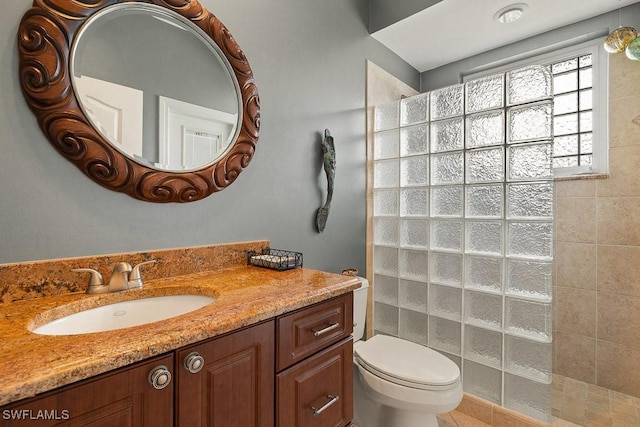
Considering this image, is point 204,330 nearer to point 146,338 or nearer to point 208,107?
point 146,338

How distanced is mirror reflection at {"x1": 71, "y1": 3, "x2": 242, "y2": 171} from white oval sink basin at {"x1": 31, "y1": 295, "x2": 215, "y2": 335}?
487 millimetres

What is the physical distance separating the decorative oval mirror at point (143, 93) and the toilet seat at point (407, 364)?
1067 mm

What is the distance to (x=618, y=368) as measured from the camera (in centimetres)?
192

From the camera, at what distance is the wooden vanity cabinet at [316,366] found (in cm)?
86

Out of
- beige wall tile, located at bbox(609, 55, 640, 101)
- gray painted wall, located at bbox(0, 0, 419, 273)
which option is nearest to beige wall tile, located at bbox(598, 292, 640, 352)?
beige wall tile, located at bbox(609, 55, 640, 101)

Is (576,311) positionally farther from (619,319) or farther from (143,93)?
(143,93)

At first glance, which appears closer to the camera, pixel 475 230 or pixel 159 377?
pixel 159 377

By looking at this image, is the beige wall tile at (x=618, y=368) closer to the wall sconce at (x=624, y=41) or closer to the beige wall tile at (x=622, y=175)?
the beige wall tile at (x=622, y=175)

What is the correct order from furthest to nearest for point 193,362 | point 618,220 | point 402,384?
point 618,220 → point 402,384 → point 193,362

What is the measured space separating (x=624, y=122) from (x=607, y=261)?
88 cm

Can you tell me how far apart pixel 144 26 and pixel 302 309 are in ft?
3.77

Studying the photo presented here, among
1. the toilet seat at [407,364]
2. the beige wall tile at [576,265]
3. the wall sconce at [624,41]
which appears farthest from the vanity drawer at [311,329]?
the beige wall tile at [576,265]

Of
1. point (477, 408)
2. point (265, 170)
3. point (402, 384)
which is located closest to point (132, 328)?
point (265, 170)

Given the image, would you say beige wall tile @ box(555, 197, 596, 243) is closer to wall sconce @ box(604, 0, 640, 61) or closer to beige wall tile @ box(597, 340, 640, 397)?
beige wall tile @ box(597, 340, 640, 397)
